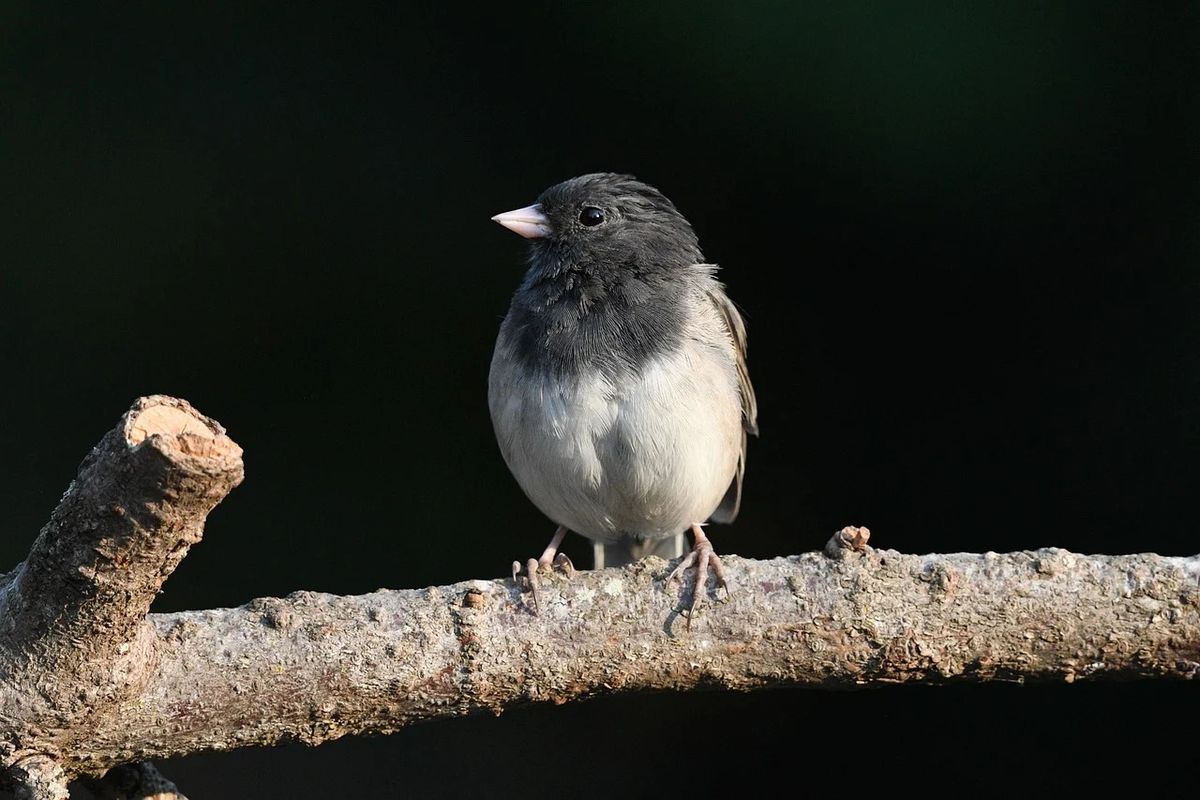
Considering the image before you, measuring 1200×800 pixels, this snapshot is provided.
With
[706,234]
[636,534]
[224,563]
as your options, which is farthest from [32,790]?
[706,234]

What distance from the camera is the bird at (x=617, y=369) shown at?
2.59 meters

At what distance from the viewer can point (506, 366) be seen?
272 centimetres

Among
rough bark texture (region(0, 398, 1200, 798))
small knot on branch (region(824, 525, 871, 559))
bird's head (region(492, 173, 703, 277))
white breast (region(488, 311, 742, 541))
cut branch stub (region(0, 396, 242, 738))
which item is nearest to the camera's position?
cut branch stub (region(0, 396, 242, 738))

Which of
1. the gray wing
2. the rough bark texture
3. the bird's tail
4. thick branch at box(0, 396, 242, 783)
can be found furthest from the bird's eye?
thick branch at box(0, 396, 242, 783)

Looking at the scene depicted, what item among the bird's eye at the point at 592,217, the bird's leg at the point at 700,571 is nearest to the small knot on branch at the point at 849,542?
the bird's leg at the point at 700,571

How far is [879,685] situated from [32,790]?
4.23 ft

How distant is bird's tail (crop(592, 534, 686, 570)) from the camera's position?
10.5ft

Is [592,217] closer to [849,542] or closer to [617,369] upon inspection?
[617,369]

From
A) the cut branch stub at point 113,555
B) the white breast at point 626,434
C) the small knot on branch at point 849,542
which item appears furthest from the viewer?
the white breast at point 626,434

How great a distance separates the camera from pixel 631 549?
321 cm

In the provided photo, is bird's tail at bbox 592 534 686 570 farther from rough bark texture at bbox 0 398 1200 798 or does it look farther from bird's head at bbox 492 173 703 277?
rough bark texture at bbox 0 398 1200 798

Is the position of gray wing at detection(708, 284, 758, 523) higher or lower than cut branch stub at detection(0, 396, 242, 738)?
higher

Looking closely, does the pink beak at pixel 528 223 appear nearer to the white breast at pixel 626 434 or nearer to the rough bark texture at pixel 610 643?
the white breast at pixel 626 434

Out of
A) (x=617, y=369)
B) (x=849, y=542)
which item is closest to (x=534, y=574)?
(x=849, y=542)
